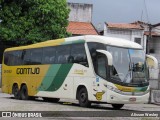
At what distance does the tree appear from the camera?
44.7 m

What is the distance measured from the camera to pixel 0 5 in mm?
45406

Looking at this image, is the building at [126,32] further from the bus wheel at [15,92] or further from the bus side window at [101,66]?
the bus side window at [101,66]

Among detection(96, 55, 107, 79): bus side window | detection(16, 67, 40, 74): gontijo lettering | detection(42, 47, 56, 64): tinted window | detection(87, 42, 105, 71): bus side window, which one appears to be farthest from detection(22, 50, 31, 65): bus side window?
detection(96, 55, 107, 79): bus side window

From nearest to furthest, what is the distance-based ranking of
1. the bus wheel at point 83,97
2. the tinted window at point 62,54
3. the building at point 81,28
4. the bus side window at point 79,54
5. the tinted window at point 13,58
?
the bus wheel at point 83,97 → the bus side window at point 79,54 → the tinted window at point 62,54 → the tinted window at point 13,58 → the building at point 81,28

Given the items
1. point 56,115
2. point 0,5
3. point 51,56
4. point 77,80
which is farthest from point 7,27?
point 56,115

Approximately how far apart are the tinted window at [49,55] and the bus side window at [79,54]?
200cm

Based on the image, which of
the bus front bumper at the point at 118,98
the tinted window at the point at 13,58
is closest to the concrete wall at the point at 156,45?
the tinted window at the point at 13,58

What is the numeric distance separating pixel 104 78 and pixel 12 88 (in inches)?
404

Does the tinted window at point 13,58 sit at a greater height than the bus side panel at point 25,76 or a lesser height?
greater

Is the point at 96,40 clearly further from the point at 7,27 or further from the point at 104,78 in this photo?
the point at 7,27

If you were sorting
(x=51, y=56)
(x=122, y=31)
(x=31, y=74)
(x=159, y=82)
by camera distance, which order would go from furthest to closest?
1. (x=122, y=31)
2. (x=159, y=82)
3. (x=31, y=74)
4. (x=51, y=56)

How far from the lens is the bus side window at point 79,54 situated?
74.2 ft

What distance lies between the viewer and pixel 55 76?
25281 millimetres

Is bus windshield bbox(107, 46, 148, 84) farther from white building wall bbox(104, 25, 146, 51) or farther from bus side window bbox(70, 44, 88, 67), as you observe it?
white building wall bbox(104, 25, 146, 51)
